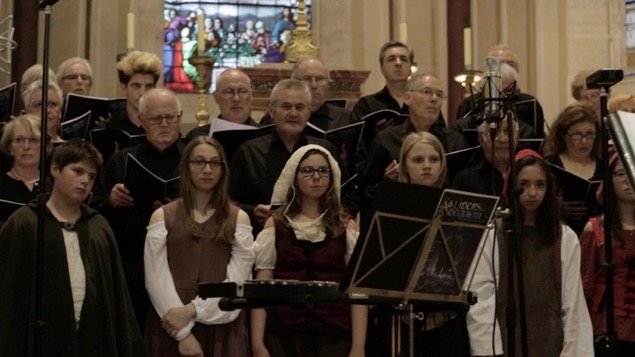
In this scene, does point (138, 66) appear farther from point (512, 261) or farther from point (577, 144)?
point (512, 261)

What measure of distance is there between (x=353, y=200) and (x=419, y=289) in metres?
1.62

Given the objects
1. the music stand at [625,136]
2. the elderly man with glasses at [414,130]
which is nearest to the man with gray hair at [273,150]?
the elderly man with glasses at [414,130]

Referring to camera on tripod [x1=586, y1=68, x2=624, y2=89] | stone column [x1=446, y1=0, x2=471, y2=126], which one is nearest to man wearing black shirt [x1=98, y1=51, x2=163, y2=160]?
camera on tripod [x1=586, y1=68, x2=624, y2=89]

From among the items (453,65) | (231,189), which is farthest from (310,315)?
(453,65)

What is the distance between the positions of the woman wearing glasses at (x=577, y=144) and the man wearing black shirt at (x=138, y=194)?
1.83 metres

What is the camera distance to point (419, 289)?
3.49 metres

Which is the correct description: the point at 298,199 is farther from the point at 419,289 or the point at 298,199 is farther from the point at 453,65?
the point at 453,65

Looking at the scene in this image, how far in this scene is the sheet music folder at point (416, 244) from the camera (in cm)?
334

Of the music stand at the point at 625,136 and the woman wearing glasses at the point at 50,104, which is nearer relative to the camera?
the music stand at the point at 625,136

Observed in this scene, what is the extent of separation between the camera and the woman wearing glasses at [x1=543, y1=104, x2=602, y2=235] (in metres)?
5.24

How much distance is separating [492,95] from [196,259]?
1.38 metres

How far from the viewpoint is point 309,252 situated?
4.52 metres

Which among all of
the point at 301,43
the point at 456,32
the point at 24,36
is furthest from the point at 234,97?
the point at 456,32

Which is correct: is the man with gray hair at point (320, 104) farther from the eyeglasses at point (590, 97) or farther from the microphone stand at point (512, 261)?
the microphone stand at point (512, 261)
